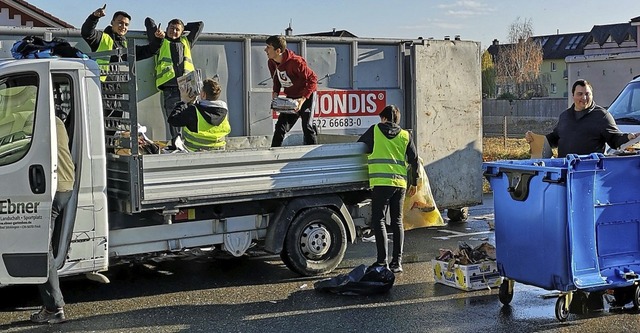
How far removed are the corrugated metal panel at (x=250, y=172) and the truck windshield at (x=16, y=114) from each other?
1.03 meters

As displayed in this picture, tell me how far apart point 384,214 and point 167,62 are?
3.09 meters

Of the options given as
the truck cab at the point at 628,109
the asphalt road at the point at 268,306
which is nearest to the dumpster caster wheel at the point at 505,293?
the asphalt road at the point at 268,306

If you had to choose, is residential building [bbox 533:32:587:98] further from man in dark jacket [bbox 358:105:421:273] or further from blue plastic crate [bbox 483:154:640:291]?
blue plastic crate [bbox 483:154:640:291]

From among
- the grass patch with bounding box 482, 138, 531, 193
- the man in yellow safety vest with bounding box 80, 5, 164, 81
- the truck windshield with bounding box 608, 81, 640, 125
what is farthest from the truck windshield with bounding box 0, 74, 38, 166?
the grass patch with bounding box 482, 138, 531, 193

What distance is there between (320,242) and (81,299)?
2.35 m

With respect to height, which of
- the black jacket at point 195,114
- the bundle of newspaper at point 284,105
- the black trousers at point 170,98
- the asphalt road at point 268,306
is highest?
the black trousers at point 170,98

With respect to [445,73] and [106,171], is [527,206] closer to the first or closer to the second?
[106,171]

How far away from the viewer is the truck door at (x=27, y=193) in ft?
22.3

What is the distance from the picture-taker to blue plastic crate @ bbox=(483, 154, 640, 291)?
6.86 metres

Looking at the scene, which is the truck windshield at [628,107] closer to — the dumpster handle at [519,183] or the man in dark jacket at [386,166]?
the man in dark jacket at [386,166]

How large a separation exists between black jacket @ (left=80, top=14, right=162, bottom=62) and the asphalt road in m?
2.37

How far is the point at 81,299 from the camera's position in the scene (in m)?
7.96

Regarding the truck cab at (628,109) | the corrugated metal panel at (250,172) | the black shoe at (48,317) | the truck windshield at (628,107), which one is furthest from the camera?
the truck windshield at (628,107)

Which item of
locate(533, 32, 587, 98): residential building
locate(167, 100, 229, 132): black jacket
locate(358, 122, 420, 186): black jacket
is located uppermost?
locate(533, 32, 587, 98): residential building
